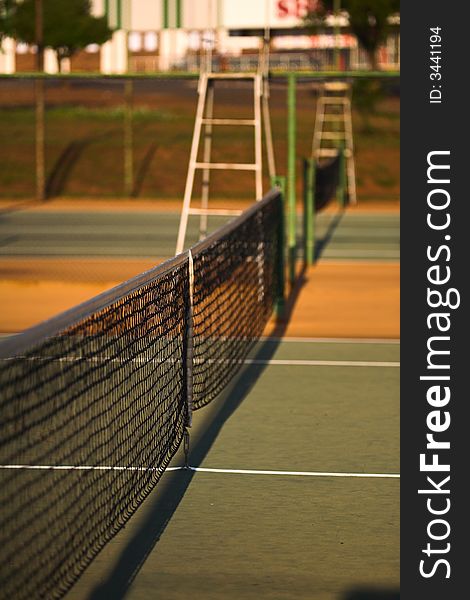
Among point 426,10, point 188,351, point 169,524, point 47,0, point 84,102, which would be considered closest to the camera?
point 426,10

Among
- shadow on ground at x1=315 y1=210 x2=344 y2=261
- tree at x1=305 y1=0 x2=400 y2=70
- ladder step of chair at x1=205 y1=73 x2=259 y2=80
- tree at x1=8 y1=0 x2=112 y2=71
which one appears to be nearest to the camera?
ladder step of chair at x1=205 y1=73 x2=259 y2=80

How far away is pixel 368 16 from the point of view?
4056cm

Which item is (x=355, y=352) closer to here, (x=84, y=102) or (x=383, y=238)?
(x=383, y=238)

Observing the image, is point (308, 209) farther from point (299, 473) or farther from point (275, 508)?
point (275, 508)

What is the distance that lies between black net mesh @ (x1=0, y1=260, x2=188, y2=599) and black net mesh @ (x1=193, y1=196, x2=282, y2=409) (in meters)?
0.88

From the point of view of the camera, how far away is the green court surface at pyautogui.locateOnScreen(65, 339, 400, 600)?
6.11 m

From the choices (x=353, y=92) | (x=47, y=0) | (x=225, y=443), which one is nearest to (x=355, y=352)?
(x=225, y=443)

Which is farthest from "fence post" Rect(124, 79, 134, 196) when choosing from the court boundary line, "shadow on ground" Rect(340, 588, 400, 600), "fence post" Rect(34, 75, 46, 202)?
"shadow on ground" Rect(340, 588, 400, 600)

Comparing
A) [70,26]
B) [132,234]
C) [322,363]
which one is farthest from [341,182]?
[322,363]

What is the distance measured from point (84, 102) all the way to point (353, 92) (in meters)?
16.7

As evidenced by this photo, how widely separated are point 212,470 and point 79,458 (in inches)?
37.5

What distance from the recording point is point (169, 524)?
22.9 feet

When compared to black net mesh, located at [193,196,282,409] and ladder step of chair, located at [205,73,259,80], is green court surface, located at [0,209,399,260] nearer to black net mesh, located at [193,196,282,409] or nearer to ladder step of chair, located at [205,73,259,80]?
ladder step of chair, located at [205,73,259,80]

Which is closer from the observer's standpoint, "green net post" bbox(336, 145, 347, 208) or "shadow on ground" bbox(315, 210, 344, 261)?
"shadow on ground" bbox(315, 210, 344, 261)
